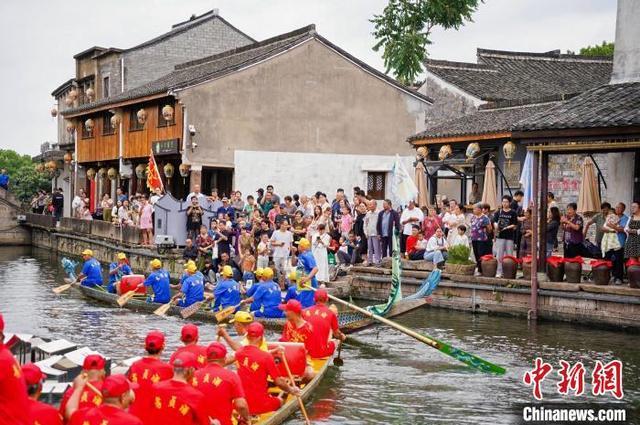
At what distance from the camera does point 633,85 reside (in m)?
23.2

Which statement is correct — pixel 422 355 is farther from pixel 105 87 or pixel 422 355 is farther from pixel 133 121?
pixel 105 87

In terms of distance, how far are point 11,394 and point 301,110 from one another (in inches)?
1149

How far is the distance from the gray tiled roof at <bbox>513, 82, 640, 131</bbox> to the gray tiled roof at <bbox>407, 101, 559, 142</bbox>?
641 cm

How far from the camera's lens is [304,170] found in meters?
36.8

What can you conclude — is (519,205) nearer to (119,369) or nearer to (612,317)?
(612,317)

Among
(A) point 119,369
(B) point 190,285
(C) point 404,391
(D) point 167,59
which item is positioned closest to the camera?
(A) point 119,369

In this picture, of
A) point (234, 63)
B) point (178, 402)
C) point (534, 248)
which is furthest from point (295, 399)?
point (234, 63)

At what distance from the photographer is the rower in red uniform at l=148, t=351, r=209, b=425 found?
9492 millimetres

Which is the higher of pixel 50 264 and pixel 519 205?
pixel 519 205

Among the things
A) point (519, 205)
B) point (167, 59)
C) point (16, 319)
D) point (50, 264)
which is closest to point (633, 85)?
point (519, 205)

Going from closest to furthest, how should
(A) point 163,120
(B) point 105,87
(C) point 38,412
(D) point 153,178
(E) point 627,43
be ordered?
(C) point 38,412 → (E) point 627,43 → (D) point 153,178 → (A) point 163,120 → (B) point 105,87

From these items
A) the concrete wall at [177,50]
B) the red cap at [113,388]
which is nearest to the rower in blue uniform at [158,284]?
the red cap at [113,388]

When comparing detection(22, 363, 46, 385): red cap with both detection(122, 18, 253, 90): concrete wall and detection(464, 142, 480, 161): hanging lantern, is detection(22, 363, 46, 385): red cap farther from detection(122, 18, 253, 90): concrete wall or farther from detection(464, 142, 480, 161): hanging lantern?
detection(122, 18, 253, 90): concrete wall

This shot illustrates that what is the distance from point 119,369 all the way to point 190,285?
10896mm
